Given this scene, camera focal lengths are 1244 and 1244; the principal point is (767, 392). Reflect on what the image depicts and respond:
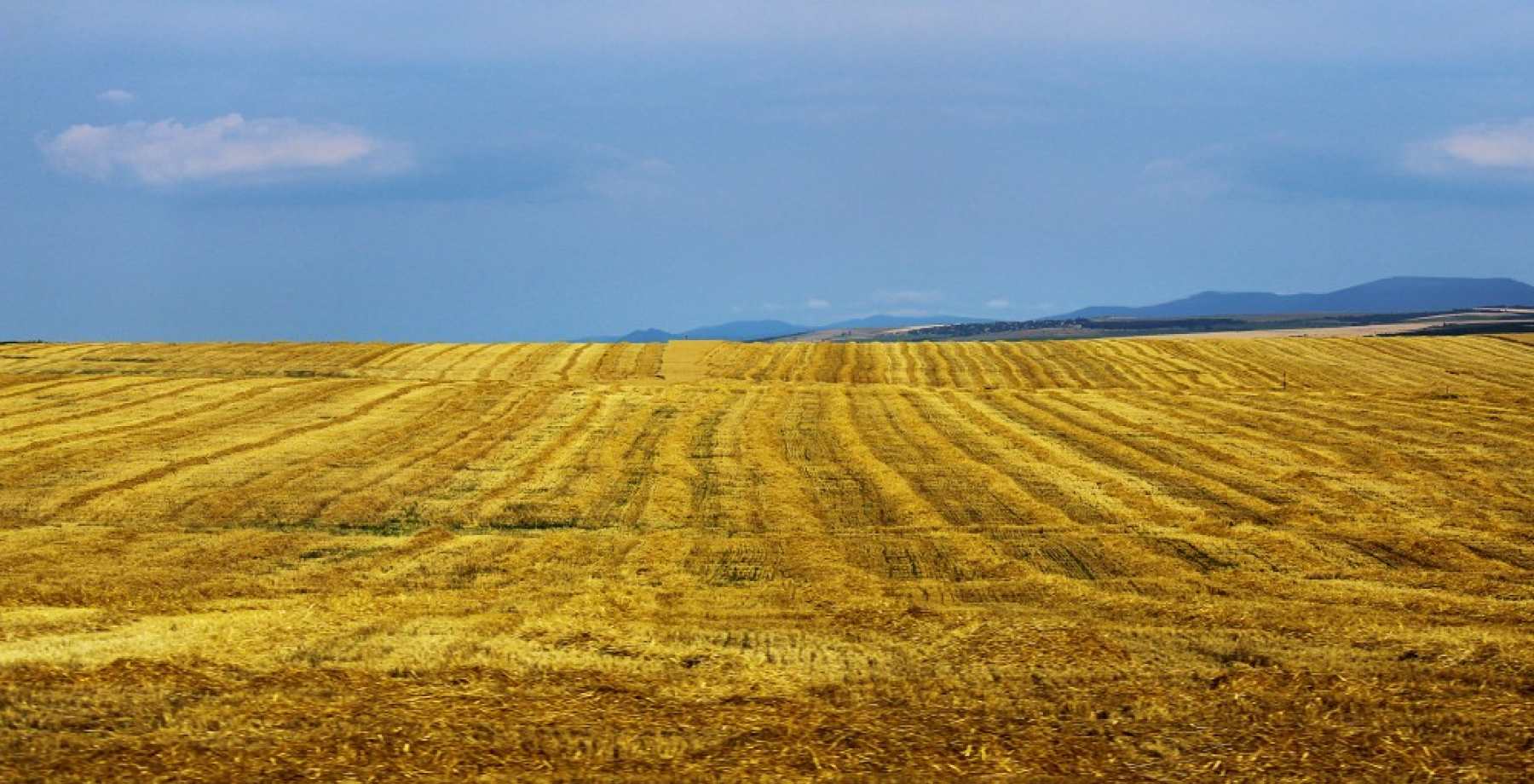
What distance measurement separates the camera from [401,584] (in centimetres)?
1463

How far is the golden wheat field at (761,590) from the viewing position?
818 centimetres

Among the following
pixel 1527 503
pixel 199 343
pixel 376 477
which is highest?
pixel 199 343

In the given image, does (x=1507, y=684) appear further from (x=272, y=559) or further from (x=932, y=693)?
(x=272, y=559)

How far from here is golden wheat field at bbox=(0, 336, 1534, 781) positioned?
26.8ft

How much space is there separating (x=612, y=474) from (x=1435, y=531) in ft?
45.0

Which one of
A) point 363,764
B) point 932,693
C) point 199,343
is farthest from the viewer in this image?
point 199,343

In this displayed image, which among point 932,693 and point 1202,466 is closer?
point 932,693

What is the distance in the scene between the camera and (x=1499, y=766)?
783 centimetres

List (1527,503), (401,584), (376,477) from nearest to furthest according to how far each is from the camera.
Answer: (401,584), (1527,503), (376,477)

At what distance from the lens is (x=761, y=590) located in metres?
14.3

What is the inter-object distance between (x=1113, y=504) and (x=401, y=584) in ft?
36.9

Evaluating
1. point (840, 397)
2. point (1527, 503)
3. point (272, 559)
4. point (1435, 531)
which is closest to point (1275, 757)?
point (1435, 531)

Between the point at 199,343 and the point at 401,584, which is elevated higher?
the point at 199,343

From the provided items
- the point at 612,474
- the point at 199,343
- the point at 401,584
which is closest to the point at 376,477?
the point at 612,474
